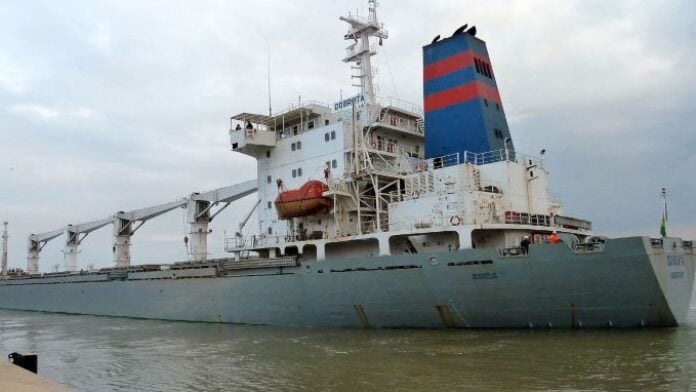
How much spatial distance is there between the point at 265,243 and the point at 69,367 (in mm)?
10302

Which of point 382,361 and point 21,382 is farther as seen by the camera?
point 382,361

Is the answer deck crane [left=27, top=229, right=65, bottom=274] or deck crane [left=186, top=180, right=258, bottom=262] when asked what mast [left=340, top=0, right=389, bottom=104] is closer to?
deck crane [left=186, top=180, right=258, bottom=262]

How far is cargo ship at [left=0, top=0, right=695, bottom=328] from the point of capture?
50.2 feet

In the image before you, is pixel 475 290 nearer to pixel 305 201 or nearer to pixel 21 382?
pixel 305 201

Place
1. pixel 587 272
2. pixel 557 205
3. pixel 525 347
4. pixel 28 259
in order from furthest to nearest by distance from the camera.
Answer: pixel 28 259
pixel 557 205
pixel 587 272
pixel 525 347

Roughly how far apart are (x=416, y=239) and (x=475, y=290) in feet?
10.7

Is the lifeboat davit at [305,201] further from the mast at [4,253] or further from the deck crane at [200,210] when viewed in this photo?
the mast at [4,253]

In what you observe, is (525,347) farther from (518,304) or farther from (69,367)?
(69,367)

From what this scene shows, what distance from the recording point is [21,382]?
320 inches

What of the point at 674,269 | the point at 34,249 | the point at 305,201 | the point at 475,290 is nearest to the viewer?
the point at 674,269

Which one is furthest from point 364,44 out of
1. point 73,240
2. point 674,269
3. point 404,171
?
point 73,240

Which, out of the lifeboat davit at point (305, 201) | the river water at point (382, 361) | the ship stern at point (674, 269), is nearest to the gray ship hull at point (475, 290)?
the ship stern at point (674, 269)

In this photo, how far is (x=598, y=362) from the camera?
1162cm

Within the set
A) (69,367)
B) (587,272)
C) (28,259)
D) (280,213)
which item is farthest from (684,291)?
(28,259)
